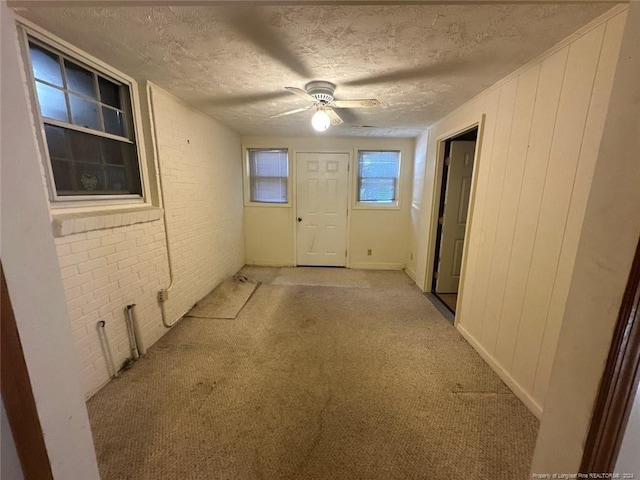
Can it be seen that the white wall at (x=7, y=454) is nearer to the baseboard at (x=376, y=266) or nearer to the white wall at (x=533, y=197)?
the white wall at (x=533, y=197)

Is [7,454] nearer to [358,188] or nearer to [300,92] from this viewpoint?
[300,92]

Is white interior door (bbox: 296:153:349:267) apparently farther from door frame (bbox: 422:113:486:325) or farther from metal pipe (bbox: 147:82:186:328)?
metal pipe (bbox: 147:82:186:328)

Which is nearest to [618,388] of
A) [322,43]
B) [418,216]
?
[322,43]

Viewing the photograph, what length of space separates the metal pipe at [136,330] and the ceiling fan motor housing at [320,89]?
218 cm

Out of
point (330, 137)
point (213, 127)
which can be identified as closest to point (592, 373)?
point (213, 127)

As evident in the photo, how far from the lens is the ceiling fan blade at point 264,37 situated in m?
1.29

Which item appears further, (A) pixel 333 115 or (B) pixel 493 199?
(A) pixel 333 115

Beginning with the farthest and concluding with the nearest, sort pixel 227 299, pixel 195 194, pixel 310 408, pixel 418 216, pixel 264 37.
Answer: pixel 418 216 < pixel 227 299 < pixel 195 194 < pixel 310 408 < pixel 264 37

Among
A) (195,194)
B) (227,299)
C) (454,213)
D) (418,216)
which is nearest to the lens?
(195,194)

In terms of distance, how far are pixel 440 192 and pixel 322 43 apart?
235cm

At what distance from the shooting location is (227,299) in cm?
311

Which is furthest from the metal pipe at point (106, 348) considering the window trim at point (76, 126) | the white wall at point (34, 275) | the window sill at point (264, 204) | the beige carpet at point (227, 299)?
the window sill at point (264, 204)

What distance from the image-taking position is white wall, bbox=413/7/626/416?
1.31m

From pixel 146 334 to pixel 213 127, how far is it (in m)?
2.46
